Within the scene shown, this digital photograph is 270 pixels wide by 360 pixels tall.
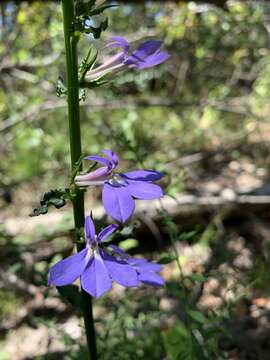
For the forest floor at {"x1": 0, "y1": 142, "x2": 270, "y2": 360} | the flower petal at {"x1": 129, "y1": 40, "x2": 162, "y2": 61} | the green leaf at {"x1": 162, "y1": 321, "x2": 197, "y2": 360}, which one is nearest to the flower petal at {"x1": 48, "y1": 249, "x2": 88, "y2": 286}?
the flower petal at {"x1": 129, "y1": 40, "x2": 162, "y2": 61}

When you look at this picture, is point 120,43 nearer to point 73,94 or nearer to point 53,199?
point 73,94

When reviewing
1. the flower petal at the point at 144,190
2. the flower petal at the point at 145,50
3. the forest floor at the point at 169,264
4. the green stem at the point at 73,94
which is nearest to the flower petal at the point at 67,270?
the green stem at the point at 73,94

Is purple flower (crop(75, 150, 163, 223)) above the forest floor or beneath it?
above

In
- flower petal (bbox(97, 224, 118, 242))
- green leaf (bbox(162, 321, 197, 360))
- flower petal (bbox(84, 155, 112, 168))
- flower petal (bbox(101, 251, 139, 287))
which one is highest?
flower petal (bbox(84, 155, 112, 168))

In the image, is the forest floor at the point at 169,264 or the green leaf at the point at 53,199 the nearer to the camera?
the green leaf at the point at 53,199

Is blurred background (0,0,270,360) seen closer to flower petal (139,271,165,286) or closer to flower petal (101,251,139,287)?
flower petal (139,271,165,286)

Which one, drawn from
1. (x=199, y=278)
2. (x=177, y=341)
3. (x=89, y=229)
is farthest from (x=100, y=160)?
(x=177, y=341)

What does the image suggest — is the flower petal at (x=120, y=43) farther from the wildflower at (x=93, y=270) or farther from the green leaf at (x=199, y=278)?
the green leaf at (x=199, y=278)
